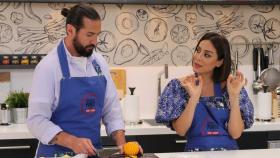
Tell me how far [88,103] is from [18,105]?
127 cm

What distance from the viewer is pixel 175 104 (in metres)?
2.53

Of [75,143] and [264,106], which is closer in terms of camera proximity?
[75,143]

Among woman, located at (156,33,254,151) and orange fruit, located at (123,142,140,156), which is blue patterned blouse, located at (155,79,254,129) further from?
orange fruit, located at (123,142,140,156)

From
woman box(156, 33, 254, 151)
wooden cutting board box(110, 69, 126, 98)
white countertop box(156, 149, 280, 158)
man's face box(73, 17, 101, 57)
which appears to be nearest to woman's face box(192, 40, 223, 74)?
woman box(156, 33, 254, 151)

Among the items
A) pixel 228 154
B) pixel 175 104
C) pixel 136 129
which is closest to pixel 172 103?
pixel 175 104

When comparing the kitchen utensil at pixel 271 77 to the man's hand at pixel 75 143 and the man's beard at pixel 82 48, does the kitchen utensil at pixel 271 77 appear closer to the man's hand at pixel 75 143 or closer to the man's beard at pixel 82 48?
the man's beard at pixel 82 48

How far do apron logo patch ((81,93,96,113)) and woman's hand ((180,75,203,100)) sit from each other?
19.2 inches

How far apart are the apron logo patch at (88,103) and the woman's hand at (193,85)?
1.60 feet

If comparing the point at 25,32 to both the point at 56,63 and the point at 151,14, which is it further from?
the point at 56,63

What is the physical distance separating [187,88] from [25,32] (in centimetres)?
173

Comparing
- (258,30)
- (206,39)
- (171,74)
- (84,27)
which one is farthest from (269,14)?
(84,27)

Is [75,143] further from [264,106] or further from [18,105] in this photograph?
[264,106]

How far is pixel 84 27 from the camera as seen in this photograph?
7.63 ft

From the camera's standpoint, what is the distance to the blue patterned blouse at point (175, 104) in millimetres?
2510
